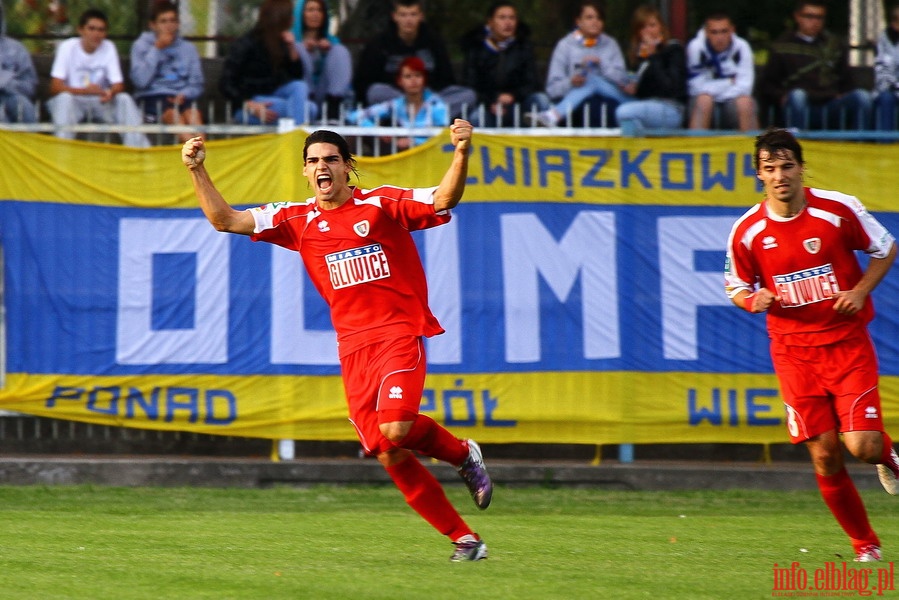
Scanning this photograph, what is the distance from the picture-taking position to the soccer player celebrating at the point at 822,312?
677cm

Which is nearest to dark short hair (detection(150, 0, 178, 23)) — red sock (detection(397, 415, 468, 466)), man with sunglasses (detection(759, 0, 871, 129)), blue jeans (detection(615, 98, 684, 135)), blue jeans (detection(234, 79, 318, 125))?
blue jeans (detection(234, 79, 318, 125))

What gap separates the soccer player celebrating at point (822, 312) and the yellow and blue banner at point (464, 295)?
3.74m

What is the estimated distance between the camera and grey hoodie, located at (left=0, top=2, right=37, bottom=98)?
1159 centimetres

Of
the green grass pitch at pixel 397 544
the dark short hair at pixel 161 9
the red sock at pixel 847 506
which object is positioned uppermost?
the dark short hair at pixel 161 9

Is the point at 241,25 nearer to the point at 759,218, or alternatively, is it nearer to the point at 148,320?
the point at 148,320

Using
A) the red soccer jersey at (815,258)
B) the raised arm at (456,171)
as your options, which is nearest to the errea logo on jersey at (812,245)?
the red soccer jersey at (815,258)

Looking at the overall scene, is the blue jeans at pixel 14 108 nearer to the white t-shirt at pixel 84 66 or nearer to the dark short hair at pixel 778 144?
the white t-shirt at pixel 84 66

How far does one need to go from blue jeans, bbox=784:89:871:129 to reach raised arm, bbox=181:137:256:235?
598 cm

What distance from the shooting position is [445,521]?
6.78 metres

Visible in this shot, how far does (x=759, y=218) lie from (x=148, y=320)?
17.6 feet

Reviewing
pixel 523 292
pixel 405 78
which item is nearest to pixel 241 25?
pixel 405 78

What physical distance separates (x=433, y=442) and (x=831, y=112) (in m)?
6.35

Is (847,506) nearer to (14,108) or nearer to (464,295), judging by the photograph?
(464,295)

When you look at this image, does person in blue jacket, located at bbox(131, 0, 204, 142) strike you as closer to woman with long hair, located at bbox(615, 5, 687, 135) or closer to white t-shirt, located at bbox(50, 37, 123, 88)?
white t-shirt, located at bbox(50, 37, 123, 88)
